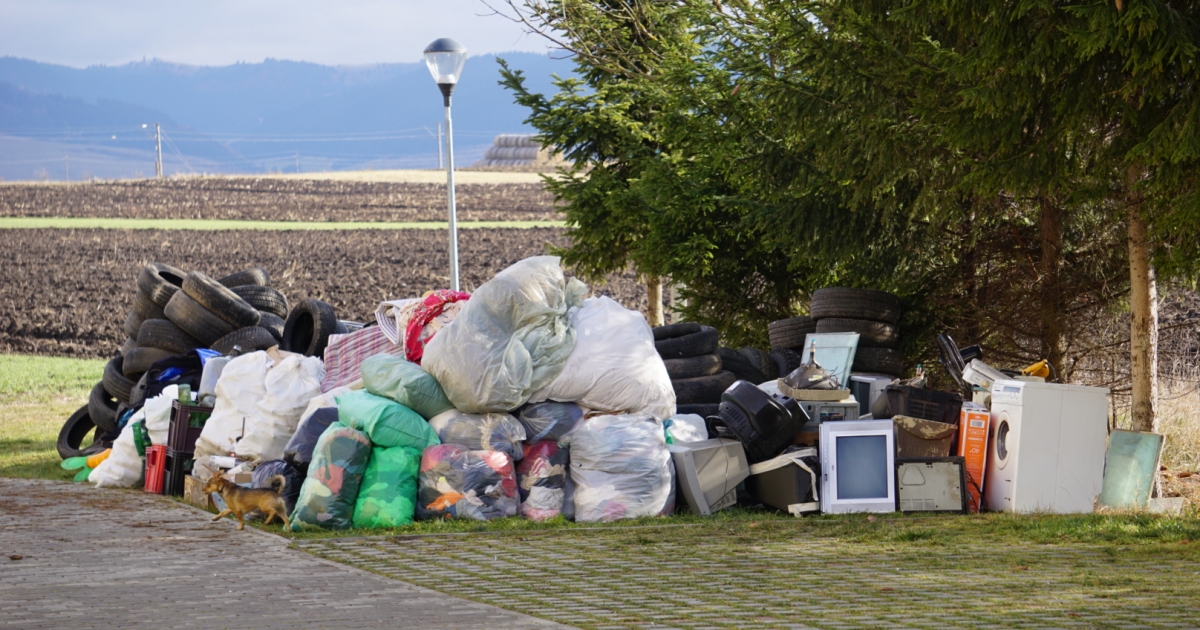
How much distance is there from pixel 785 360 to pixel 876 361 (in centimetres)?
89

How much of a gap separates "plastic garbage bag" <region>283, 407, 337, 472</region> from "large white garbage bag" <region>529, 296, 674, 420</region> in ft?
5.11

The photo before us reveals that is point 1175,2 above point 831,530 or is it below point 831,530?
above

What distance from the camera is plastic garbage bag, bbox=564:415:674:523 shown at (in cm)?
881

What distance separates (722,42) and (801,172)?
260 centimetres

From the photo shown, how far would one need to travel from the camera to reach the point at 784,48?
12.6m

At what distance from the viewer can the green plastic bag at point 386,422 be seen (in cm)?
866

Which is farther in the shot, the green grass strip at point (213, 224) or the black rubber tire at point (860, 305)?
the green grass strip at point (213, 224)

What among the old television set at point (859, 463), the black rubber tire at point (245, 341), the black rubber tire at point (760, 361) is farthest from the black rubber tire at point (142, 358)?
the old television set at point (859, 463)

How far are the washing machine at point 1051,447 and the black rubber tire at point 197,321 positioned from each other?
7.89 metres

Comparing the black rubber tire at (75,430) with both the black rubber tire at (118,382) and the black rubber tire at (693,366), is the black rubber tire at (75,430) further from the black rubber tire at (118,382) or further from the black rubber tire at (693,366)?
the black rubber tire at (693,366)

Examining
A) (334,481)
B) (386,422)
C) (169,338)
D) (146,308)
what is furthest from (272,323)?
(334,481)

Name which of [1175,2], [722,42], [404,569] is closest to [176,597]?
[404,569]

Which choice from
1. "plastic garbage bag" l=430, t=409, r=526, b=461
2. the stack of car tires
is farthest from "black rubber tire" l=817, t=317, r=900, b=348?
"plastic garbage bag" l=430, t=409, r=526, b=461

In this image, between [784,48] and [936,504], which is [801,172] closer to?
[784,48]
